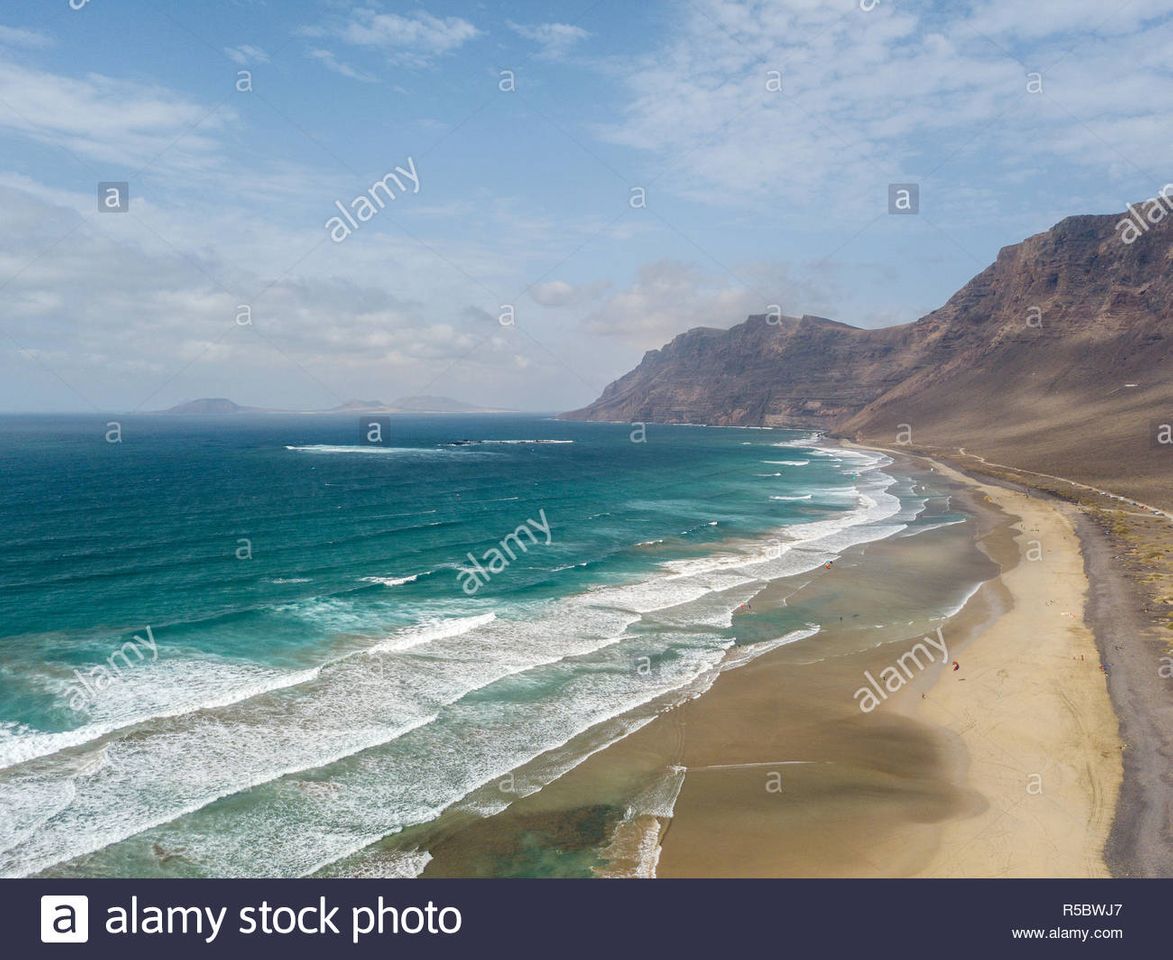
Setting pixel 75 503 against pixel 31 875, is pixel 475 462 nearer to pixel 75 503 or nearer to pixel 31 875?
pixel 75 503

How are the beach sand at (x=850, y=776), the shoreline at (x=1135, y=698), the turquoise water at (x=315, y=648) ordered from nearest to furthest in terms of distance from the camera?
the shoreline at (x=1135, y=698) → the beach sand at (x=850, y=776) → the turquoise water at (x=315, y=648)

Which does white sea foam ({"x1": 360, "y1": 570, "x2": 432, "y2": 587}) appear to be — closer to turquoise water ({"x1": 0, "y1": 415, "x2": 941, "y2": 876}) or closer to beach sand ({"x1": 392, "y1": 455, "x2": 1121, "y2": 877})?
turquoise water ({"x1": 0, "y1": 415, "x2": 941, "y2": 876})

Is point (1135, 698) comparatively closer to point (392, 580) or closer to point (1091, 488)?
point (392, 580)

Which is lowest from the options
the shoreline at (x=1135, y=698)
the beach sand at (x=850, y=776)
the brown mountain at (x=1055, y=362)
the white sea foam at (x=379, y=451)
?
the beach sand at (x=850, y=776)

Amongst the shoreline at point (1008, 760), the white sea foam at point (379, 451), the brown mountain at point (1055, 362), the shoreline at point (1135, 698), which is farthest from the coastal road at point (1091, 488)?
the white sea foam at point (379, 451)

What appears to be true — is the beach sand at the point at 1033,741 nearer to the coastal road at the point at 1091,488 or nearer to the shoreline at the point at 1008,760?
the shoreline at the point at 1008,760

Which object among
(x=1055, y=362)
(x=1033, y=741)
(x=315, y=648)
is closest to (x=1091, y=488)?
(x=1033, y=741)
